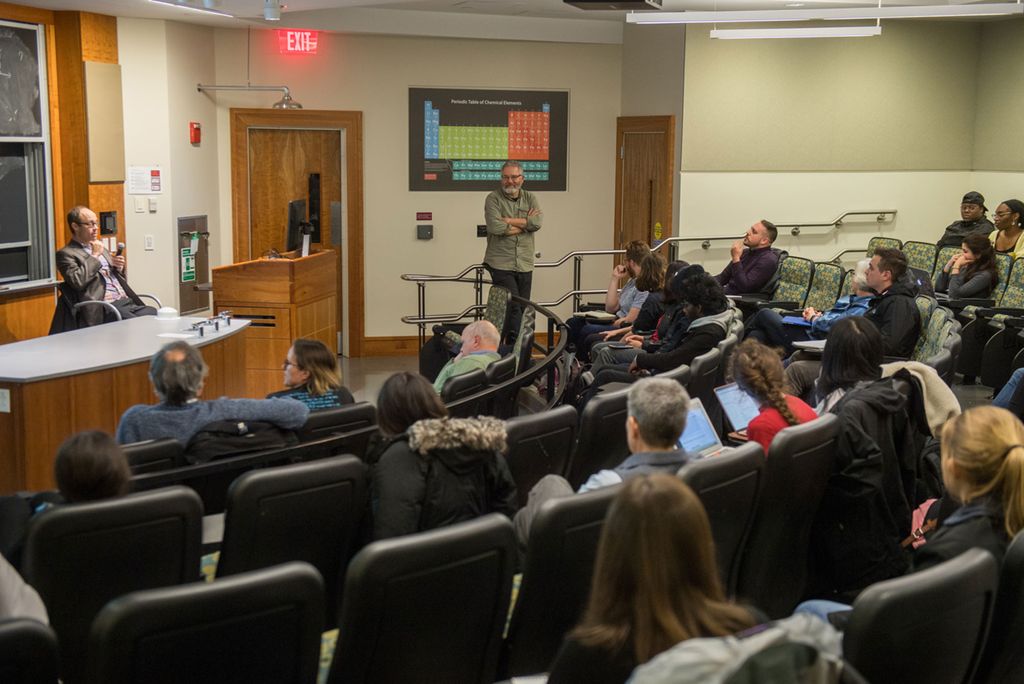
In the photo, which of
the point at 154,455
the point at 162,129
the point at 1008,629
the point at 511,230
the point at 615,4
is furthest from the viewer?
the point at 511,230

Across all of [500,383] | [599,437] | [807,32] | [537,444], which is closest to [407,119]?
[807,32]

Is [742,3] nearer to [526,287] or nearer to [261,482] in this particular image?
[526,287]

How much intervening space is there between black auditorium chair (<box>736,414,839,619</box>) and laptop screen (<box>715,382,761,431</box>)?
72cm

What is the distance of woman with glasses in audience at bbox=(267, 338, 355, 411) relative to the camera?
4.67 meters

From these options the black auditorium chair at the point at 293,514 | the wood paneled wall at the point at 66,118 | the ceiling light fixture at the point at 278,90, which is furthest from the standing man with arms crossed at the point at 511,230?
the black auditorium chair at the point at 293,514

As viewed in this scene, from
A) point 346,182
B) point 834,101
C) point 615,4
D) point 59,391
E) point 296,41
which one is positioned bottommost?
point 59,391

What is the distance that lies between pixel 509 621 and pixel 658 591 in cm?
99

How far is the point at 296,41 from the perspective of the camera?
10461mm

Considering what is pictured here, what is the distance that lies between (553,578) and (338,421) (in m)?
1.67

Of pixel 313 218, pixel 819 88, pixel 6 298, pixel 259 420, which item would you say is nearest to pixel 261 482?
pixel 259 420

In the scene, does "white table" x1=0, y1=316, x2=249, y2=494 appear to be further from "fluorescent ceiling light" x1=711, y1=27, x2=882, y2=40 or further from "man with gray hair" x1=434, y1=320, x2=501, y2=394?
"fluorescent ceiling light" x1=711, y1=27, x2=882, y2=40

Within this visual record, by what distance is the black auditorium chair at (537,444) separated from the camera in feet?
12.6

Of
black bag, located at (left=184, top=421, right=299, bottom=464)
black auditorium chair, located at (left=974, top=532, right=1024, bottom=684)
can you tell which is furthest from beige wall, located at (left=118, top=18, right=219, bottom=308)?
black auditorium chair, located at (left=974, top=532, right=1024, bottom=684)

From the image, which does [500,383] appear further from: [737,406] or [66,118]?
[66,118]
